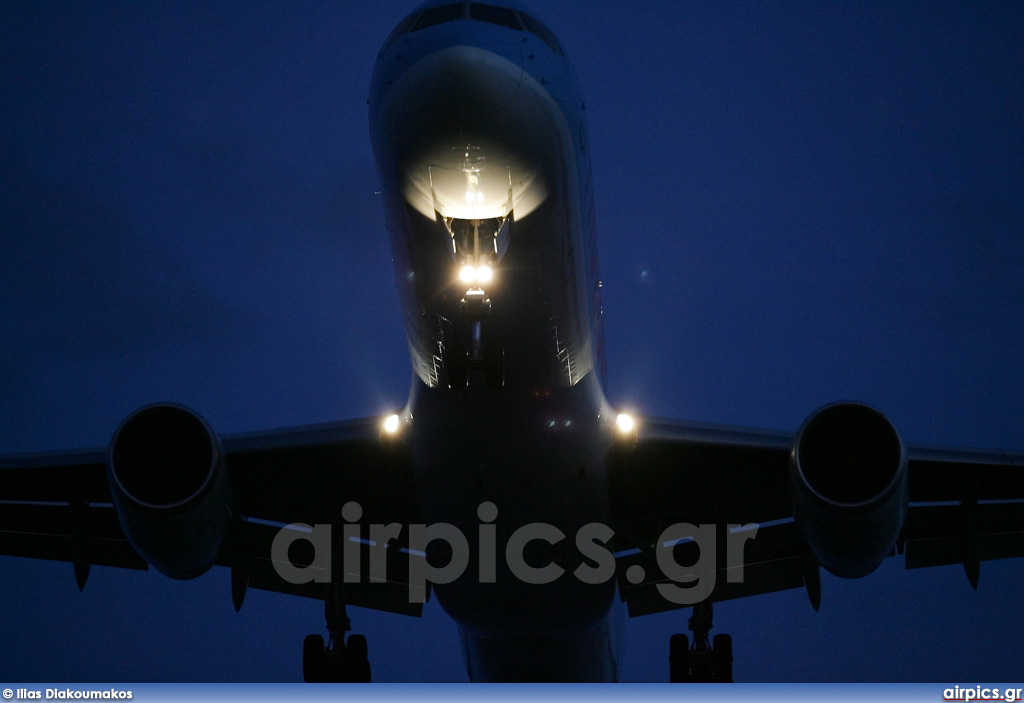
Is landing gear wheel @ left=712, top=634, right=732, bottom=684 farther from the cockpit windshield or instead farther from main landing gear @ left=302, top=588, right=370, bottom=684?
the cockpit windshield

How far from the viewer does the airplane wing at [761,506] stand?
13.7 metres

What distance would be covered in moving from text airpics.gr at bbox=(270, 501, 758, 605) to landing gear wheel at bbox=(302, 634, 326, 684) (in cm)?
86

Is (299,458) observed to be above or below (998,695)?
above

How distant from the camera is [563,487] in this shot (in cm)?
1286

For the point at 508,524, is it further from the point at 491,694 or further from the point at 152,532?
the point at 491,694

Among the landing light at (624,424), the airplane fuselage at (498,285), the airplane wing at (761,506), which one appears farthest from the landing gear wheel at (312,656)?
the landing light at (624,424)

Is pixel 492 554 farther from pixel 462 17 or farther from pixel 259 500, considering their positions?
pixel 462 17

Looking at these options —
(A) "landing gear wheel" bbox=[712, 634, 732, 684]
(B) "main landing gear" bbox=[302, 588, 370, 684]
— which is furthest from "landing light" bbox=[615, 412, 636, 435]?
(B) "main landing gear" bbox=[302, 588, 370, 684]

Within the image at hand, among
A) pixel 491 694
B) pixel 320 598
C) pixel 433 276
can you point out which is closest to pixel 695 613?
pixel 320 598

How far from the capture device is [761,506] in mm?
15125

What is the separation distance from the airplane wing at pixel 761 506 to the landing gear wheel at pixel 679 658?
0.55 metres

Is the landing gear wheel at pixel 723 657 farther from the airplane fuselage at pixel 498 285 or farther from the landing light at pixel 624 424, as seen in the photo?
the landing light at pixel 624 424

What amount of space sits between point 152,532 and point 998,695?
8.46 metres

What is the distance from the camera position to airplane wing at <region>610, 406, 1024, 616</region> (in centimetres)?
1368
